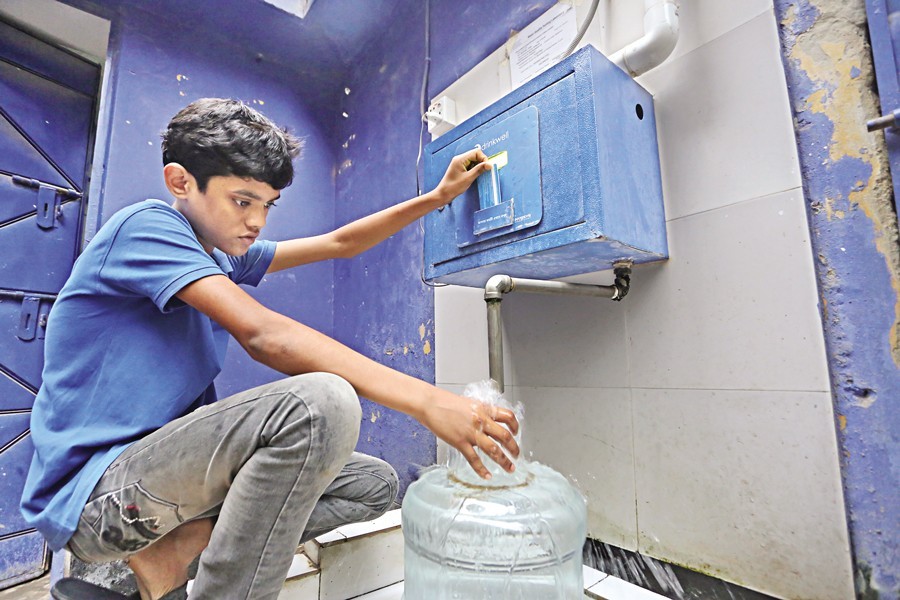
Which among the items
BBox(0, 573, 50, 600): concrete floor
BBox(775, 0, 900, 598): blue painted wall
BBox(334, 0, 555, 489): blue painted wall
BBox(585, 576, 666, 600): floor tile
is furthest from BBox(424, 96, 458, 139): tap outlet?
BBox(0, 573, 50, 600): concrete floor

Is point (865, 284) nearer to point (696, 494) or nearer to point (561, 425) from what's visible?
point (696, 494)

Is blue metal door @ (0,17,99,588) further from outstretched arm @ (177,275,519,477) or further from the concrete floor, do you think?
outstretched arm @ (177,275,519,477)

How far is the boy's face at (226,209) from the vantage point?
846 millimetres

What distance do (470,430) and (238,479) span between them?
0.33 meters

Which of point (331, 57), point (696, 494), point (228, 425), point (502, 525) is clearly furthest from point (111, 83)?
point (696, 494)

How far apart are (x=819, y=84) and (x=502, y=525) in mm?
954

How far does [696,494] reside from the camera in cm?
85

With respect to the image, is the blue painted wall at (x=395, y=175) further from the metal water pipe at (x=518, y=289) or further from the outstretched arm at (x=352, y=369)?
the outstretched arm at (x=352, y=369)

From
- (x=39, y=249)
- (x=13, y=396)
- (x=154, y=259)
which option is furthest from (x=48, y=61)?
(x=154, y=259)

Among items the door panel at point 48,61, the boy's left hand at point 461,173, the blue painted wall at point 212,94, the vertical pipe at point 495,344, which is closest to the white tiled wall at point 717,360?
the vertical pipe at point 495,344

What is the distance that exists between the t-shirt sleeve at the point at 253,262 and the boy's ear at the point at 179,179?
26cm

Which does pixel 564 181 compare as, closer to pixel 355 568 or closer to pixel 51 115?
pixel 355 568

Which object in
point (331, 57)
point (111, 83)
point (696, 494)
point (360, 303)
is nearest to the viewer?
point (696, 494)

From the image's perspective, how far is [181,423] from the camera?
0.63 metres
